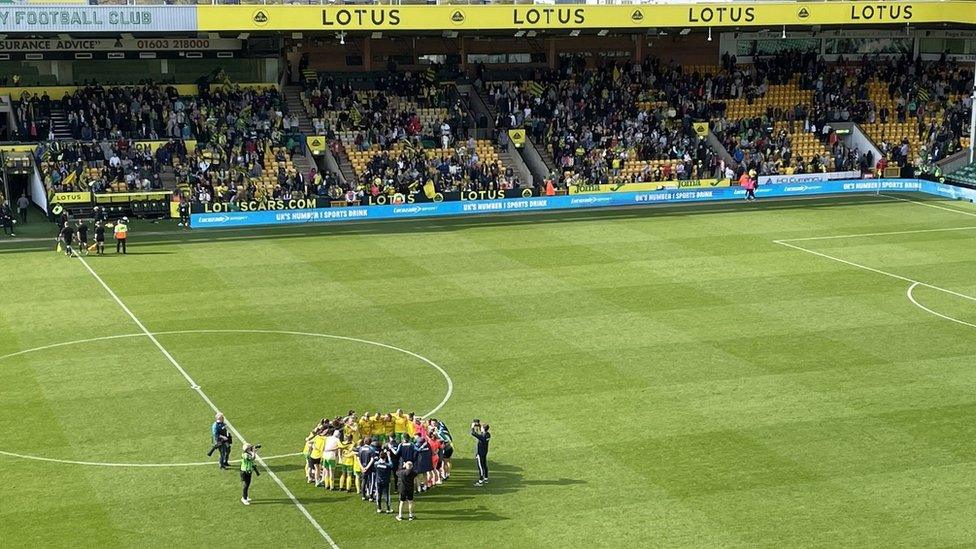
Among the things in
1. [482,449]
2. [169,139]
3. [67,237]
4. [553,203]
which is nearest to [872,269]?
[553,203]

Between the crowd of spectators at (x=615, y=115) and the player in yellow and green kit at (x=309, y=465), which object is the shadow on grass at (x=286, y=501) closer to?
the player in yellow and green kit at (x=309, y=465)

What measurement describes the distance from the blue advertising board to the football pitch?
3.09m

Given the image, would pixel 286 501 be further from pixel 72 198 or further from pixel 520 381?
pixel 72 198

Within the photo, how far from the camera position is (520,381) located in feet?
106

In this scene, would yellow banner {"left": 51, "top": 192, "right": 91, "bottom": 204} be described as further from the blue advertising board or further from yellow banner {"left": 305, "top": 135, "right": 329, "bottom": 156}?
yellow banner {"left": 305, "top": 135, "right": 329, "bottom": 156}

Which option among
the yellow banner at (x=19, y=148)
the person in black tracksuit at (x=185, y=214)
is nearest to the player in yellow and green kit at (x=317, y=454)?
the person in black tracksuit at (x=185, y=214)

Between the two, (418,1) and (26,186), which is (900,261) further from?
(26,186)

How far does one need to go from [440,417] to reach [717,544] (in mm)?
8711

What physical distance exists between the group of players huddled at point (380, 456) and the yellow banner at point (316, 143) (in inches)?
1495

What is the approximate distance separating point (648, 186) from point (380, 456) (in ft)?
138

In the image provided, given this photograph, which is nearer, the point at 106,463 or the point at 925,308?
the point at 106,463

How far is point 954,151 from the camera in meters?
69.9

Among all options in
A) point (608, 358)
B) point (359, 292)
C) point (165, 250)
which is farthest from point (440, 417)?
point (165, 250)

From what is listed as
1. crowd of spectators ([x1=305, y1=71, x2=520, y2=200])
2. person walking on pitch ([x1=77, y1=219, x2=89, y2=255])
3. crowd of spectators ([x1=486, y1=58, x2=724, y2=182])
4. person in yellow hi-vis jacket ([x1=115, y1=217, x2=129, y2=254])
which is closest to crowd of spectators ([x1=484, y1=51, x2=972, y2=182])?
crowd of spectators ([x1=486, y1=58, x2=724, y2=182])
